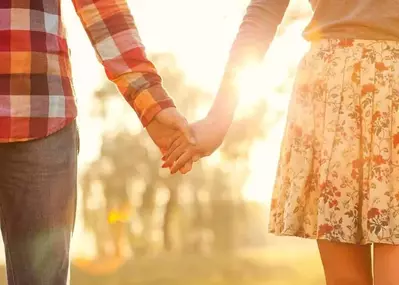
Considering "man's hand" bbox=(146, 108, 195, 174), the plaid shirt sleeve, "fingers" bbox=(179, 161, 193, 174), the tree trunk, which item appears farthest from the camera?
→ the tree trunk

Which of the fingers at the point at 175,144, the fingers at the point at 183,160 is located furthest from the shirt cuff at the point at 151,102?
the fingers at the point at 183,160

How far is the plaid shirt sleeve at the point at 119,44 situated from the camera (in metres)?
2.72

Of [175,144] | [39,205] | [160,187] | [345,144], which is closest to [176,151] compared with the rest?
[175,144]

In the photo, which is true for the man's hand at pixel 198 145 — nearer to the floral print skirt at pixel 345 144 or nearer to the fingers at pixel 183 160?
the fingers at pixel 183 160

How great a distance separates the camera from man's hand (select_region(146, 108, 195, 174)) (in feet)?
9.42

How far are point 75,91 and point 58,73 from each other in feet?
0.36

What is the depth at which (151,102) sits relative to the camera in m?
2.81

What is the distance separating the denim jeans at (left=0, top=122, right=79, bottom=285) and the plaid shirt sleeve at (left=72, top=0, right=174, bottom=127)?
370mm

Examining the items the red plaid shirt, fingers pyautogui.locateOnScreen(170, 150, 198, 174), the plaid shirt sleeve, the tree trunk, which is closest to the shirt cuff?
the plaid shirt sleeve

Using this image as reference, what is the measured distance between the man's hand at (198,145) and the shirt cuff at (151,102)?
0.23 m

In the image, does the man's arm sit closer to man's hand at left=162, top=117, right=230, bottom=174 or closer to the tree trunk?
man's hand at left=162, top=117, right=230, bottom=174

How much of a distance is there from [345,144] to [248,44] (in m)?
0.50

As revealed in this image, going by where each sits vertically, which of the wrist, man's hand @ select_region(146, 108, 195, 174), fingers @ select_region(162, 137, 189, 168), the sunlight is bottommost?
fingers @ select_region(162, 137, 189, 168)

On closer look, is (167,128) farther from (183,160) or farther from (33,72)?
(33,72)
